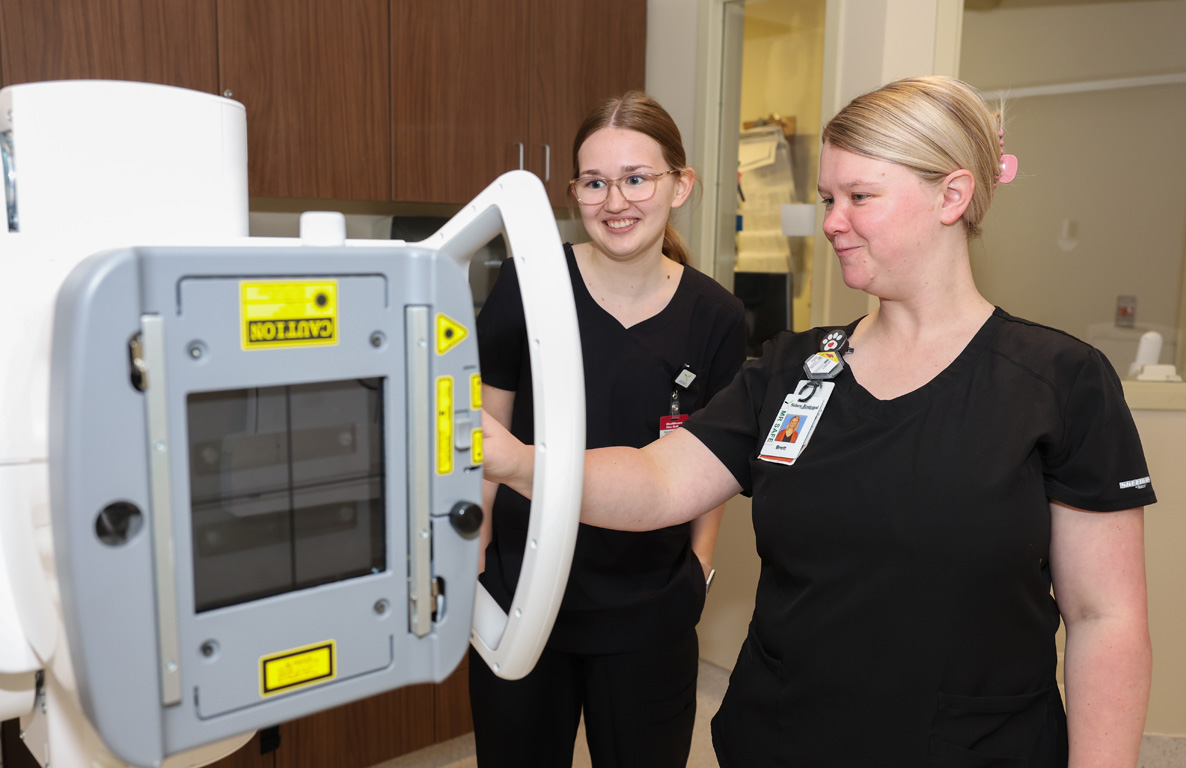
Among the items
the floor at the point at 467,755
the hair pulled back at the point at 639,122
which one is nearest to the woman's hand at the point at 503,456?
the hair pulled back at the point at 639,122

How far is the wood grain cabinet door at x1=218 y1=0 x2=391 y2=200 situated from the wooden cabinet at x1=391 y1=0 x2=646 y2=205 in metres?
0.06

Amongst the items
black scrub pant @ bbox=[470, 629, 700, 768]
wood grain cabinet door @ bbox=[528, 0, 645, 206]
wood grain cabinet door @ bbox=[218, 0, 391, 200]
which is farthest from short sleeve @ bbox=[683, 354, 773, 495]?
wood grain cabinet door @ bbox=[528, 0, 645, 206]

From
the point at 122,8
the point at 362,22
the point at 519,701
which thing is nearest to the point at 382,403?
the point at 519,701

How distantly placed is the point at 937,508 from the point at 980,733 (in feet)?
0.86

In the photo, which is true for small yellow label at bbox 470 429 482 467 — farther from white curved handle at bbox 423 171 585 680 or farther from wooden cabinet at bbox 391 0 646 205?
wooden cabinet at bbox 391 0 646 205

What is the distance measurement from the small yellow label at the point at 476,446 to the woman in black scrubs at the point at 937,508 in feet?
0.62

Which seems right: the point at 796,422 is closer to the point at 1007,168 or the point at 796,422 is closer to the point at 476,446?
the point at 1007,168

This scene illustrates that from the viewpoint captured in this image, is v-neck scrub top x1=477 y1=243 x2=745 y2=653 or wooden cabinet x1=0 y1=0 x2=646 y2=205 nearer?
v-neck scrub top x1=477 y1=243 x2=745 y2=653

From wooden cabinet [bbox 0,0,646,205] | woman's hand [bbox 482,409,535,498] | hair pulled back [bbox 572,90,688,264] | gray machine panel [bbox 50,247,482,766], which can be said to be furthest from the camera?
wooden cabinet [bbox 0,0,646,205]

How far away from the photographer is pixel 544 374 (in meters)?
0.79

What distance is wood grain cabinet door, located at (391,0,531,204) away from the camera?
229 cm

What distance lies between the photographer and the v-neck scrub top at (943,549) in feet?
3.28

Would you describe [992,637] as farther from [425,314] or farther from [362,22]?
[362,22]

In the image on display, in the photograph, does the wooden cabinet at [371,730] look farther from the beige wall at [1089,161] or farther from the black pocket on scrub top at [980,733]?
the beige wall at [1089,161]
